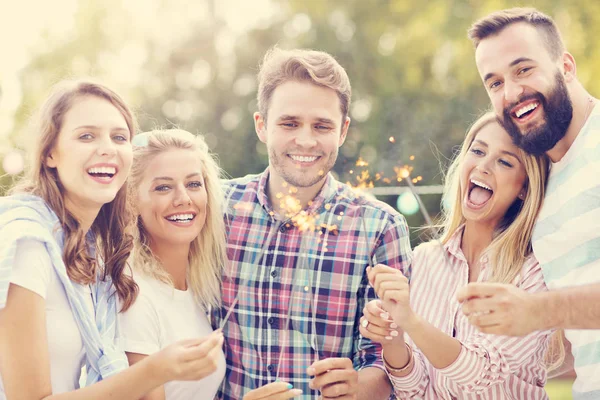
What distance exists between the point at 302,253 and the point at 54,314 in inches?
46.4

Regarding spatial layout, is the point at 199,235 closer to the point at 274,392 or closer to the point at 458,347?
the point at 274,392

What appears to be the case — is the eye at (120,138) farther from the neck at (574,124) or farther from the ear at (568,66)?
the ear at (568,66)

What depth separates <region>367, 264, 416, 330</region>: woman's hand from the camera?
2596mm

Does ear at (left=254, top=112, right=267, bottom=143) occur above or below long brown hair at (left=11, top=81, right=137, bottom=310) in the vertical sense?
above

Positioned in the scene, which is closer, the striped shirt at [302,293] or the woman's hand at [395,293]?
the woman's hand at [395,293]

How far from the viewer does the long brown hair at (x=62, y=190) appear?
8.96 ft

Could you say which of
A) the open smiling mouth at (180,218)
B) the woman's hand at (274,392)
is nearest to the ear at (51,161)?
the open smiling mouth at (180,218)

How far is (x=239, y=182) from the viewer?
3559mm

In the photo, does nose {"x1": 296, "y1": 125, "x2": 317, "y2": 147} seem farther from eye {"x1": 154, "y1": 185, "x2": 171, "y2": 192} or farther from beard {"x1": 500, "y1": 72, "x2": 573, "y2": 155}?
beard {"x1": 500, "y1": 72, "x2": 573, "y2": 155}

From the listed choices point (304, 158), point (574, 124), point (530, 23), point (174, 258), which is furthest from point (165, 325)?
point (530, 23)

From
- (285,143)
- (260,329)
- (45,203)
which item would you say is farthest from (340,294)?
(45,203)

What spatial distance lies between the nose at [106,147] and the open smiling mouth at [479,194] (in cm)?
158

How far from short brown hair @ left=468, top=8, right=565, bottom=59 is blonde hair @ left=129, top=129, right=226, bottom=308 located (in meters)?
1.49

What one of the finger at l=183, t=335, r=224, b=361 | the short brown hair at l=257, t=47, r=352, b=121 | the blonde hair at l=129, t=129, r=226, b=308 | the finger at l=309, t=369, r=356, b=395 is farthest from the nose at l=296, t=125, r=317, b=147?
the finger at l=183, t=335, r=224, b=361
